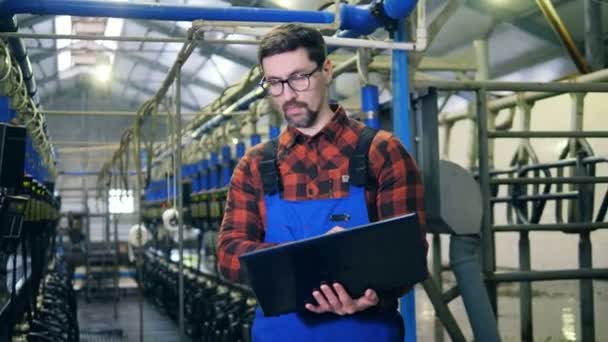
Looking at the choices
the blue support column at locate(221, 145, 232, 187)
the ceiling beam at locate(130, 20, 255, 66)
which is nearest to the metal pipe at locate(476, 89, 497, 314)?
the blue support column at locate(221, 145, 232, 187)

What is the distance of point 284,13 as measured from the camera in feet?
8.31

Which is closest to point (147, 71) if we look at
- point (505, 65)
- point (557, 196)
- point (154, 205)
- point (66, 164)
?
point (66, 164)

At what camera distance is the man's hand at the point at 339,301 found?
4.60 ft

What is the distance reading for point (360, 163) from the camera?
5.11 feet

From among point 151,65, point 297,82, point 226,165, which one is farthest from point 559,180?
point 151,65

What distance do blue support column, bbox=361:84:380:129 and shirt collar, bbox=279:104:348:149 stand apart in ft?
4.19

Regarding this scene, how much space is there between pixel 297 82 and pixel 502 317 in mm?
5019

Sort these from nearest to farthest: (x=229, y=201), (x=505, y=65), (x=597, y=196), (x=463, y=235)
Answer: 1. (x=229, y=201)
2. (x=463, y=235)
3. (x=597, y=196)
4. (x=505, y=65)

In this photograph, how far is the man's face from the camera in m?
1.51

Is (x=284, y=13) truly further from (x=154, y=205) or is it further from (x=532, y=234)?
(x=154, y=205)

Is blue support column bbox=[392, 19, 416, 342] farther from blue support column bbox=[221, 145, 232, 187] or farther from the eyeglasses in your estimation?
blue support column bbox=[221, 145, 232, 187]

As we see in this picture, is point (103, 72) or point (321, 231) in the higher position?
point (103, 72)

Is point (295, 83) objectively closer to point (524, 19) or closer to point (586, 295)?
point (586, 295)

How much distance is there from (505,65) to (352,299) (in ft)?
28.7
